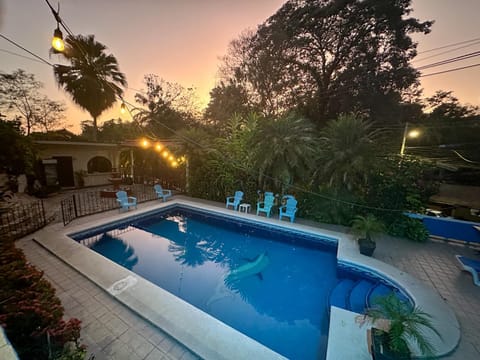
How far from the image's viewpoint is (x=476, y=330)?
2.83 metres

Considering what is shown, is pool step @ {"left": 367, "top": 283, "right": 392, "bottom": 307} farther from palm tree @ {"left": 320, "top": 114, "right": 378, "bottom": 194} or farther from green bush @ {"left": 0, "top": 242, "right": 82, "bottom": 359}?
green bush @ {"left": 0, "top": 242, "right": 82, "bottom": 359}

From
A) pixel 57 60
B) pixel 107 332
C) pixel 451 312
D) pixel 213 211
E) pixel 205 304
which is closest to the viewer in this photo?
pixel 107 332

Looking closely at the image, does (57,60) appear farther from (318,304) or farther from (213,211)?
(318,304)

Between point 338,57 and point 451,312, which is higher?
point 338,57

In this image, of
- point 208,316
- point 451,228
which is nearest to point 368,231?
point 451,228

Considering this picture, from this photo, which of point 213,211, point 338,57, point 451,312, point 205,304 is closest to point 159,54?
point 213,211

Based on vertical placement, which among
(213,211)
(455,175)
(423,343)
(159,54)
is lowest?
(213,211)

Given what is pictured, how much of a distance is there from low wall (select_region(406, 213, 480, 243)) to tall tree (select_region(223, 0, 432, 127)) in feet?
24.8

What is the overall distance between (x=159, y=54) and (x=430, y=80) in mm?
14729

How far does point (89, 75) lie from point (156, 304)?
50.6 feet

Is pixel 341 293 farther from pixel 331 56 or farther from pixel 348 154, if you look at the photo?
pixel 331 56

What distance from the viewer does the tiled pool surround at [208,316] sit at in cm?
249

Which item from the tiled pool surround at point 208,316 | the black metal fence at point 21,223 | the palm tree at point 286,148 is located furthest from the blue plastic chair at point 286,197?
the black metal fence at point 21,223

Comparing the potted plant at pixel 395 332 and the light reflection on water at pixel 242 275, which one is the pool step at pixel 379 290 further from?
the potted plant at pixel 395 332
